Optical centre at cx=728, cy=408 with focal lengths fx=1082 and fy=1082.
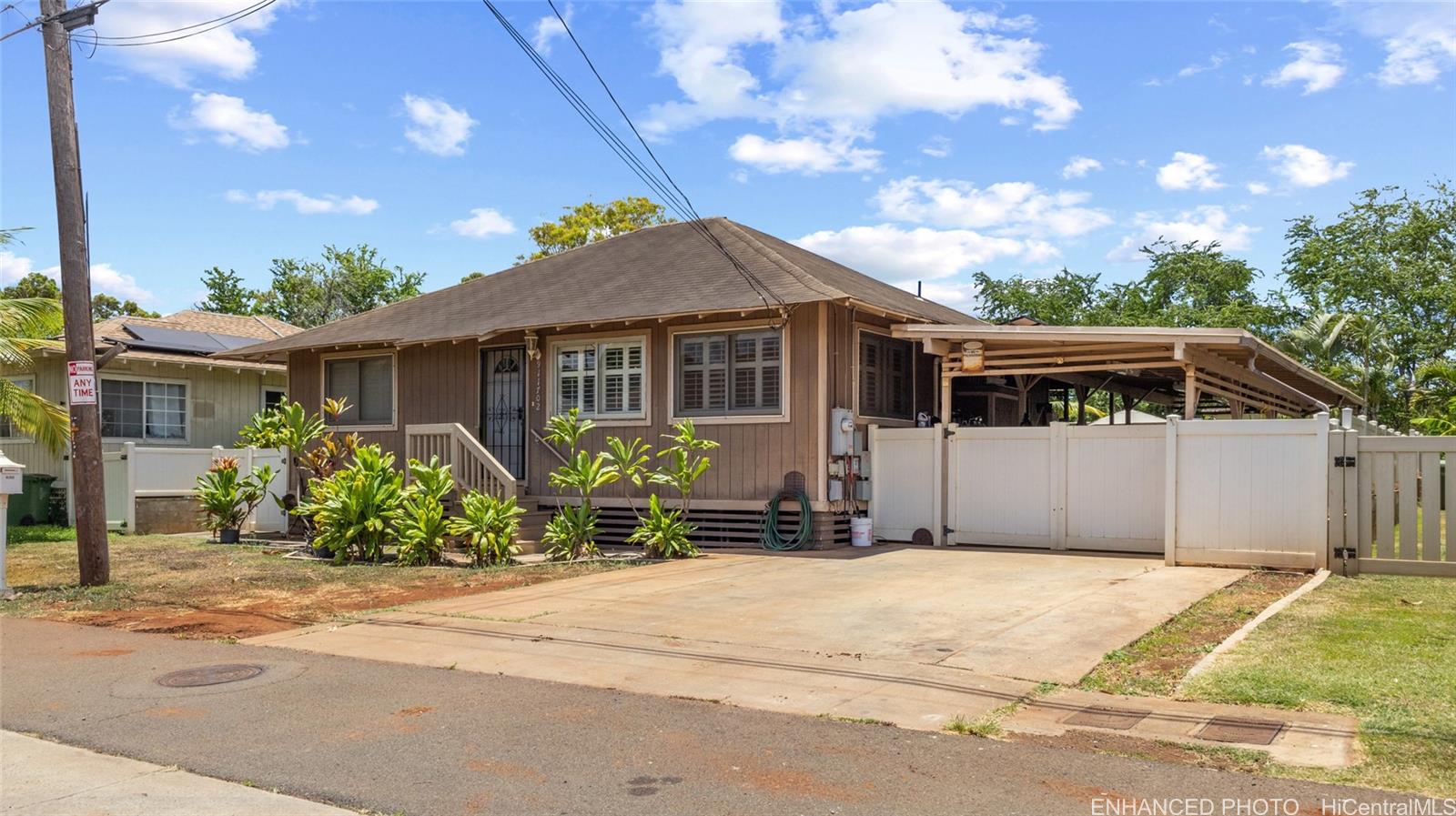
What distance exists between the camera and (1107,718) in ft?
18.1

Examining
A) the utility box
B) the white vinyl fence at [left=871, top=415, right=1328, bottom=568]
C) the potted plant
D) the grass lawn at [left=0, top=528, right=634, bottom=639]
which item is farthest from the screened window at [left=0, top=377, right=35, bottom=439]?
the white vinyl fence at [left=871, top=415, right=1328, bottom=568]

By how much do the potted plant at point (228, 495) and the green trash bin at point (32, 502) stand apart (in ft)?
16.2

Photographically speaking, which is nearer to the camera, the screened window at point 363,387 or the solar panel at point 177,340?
the screened window at point 363,387

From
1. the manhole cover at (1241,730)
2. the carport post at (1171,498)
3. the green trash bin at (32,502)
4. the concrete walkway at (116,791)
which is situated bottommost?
the green trash bin at (32,502)

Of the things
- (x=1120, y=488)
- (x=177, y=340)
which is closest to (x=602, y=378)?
(x=1120, y=488)

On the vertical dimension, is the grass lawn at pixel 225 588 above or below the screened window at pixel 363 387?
below

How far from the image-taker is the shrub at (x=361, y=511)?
1312 cm

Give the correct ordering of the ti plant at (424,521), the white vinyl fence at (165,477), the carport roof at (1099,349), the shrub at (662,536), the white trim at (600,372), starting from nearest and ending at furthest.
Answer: the carport roof at (1099,349) → the ti plant at (424,521) → the shrub at (662,536) → the white trim at (600,372) → the white vinyl fence at (165,477)

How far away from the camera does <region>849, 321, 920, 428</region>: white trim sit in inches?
579

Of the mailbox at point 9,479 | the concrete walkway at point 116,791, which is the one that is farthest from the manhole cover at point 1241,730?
the mailbox at point 9,479

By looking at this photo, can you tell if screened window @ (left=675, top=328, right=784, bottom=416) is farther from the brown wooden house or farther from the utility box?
the utility box

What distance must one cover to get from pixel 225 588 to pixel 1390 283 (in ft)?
127

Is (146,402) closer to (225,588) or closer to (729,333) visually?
(225,588)

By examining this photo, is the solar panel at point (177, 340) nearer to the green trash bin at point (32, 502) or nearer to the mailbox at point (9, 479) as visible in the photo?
the green trash bin at point (32, 502)
